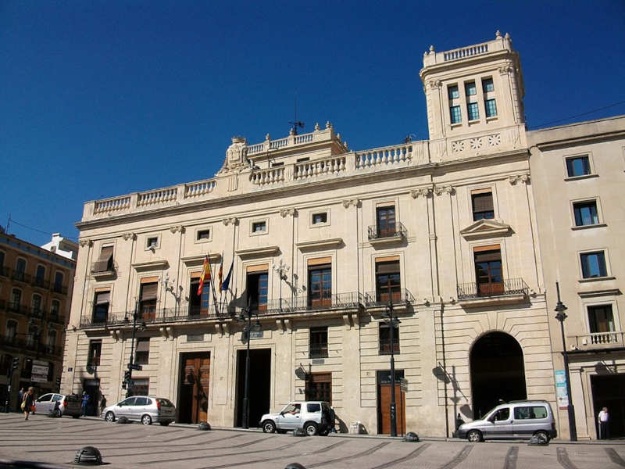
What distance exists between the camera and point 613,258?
2825cm

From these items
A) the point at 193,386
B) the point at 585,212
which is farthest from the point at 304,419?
the point at 585,212

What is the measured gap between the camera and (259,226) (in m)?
37.2

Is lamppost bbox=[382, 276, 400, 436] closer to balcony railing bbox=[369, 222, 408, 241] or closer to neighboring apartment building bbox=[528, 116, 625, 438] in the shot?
balcony railing bbox=[369, 222, 408, 241]

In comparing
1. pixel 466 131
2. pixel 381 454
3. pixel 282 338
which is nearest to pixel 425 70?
pixel 466 131

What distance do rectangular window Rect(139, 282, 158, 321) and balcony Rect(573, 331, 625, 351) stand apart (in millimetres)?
24784

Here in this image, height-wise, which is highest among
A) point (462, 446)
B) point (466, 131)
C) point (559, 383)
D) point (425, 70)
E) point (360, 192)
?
point (425, 70)

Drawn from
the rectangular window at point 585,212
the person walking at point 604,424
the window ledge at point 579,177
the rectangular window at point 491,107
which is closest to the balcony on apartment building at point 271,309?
the rectangular window at point 585,212

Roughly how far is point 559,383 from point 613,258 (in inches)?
256

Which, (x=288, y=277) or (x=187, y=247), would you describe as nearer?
(x=288, y=277)

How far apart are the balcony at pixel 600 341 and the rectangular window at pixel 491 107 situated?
13.0 metres

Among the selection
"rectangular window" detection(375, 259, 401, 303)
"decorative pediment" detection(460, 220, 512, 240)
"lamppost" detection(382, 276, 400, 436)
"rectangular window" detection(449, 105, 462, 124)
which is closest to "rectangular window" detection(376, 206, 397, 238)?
"rectangular window" detection(375, 259, 401, 303)

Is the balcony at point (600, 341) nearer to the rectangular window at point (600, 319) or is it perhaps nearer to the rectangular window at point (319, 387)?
the rectangular window at point (600, 319)

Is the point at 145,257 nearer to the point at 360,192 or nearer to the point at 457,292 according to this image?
the point at 360,192

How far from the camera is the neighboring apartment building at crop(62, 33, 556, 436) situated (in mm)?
30141
